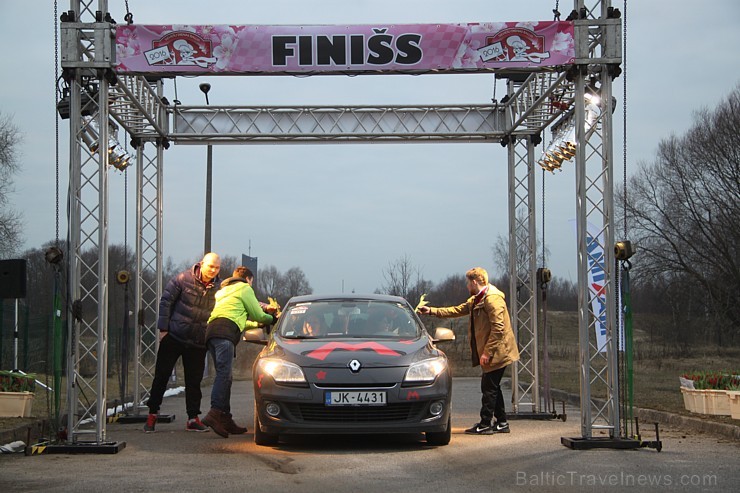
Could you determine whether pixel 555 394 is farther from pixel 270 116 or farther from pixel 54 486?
pixel 54 486

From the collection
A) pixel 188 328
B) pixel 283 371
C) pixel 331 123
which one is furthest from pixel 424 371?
pixel 331 123

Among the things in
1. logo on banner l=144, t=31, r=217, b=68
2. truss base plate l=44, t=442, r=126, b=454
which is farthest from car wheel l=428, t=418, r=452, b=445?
logo on banner l=144, t=31, r=217, b=68

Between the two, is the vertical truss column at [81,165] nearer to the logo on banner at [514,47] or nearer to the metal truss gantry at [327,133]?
the metal truss gantry at [327,133]

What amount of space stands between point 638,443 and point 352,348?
3.16m

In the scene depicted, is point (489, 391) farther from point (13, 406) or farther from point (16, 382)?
point (16, 382)

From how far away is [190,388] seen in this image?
13.3 metres

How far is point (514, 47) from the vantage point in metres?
11.9

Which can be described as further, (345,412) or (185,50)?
(185,50)

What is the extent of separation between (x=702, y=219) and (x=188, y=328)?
41578 mm

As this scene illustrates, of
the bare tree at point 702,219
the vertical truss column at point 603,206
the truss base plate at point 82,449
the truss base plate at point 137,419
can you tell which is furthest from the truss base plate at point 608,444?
the bare tree at point 702,219

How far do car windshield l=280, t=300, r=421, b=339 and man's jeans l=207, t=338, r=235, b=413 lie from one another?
745mm

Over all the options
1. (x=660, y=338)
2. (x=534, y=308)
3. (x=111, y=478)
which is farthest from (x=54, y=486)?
(x=660, y=338)

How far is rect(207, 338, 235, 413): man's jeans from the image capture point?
1216 cm

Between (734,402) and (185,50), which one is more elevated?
(185,50)
